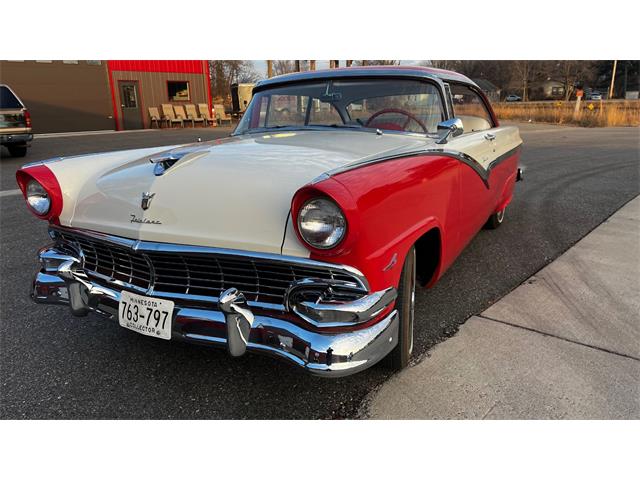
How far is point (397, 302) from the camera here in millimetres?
2127

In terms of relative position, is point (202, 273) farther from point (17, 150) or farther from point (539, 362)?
point (17, 150)

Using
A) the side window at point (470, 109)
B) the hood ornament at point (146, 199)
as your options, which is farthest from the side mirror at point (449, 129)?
the hood ornament at point (146, 199)

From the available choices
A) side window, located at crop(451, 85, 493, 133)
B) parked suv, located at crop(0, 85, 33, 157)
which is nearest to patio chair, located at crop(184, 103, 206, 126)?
parked suv, located at crop(0, 85, 33, 157)

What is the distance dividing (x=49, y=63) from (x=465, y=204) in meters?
20.0

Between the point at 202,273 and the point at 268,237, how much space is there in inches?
14.3

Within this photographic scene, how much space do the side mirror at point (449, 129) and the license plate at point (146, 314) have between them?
5.76 ft

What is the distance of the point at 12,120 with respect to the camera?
32.9ft

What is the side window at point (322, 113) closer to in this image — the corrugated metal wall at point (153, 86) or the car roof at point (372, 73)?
the car roof at point (372, 73)

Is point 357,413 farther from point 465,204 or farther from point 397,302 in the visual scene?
point 465,204

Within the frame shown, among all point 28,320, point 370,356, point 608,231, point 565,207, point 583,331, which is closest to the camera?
point 370,356

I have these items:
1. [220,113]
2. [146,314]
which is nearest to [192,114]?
[220,113]


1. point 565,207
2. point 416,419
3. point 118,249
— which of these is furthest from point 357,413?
point 565,207

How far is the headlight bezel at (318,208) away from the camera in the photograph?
1743 millimetres

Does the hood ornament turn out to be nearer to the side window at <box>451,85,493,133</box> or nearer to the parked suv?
the side window at <box>451,85,493,133</box>
